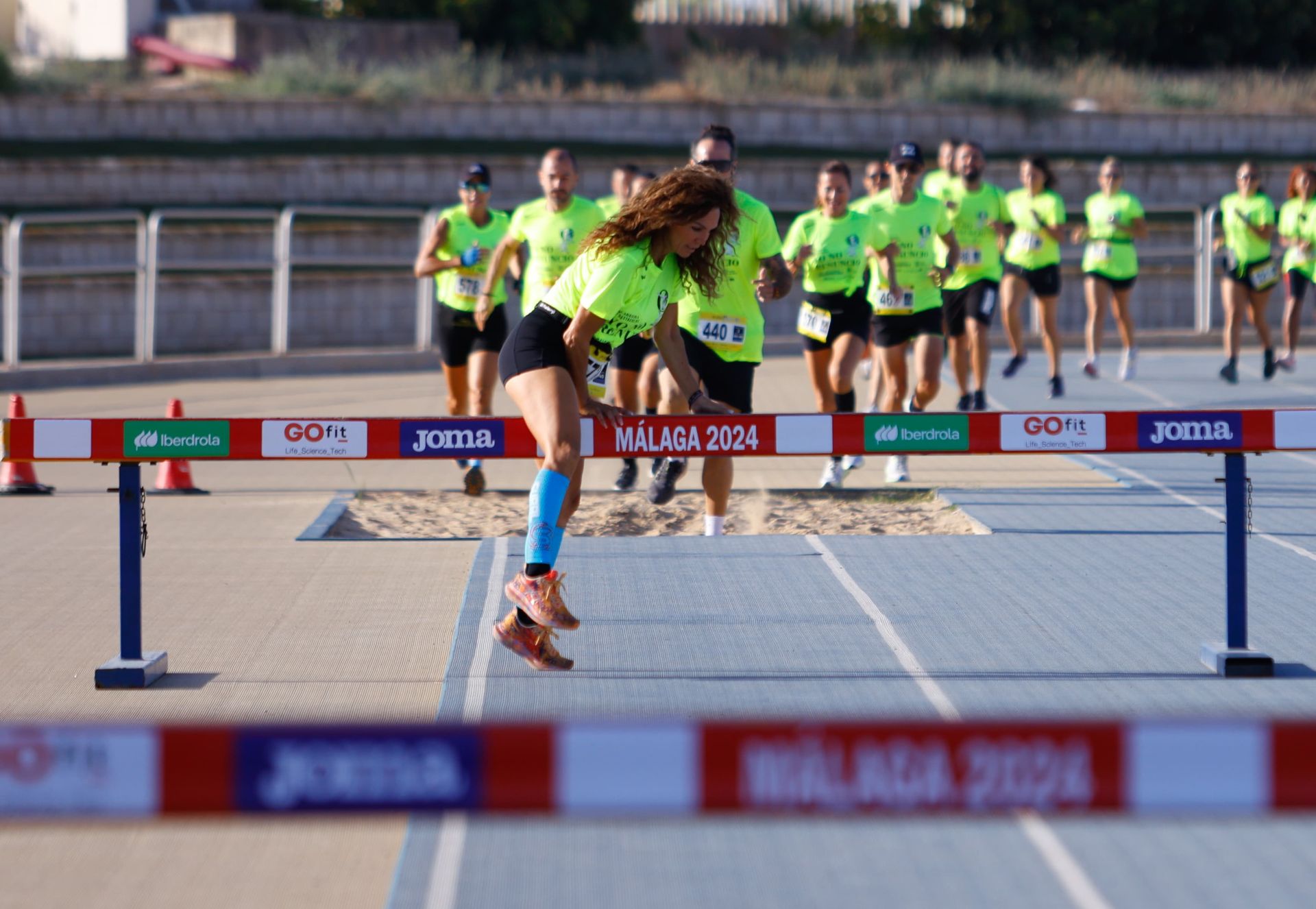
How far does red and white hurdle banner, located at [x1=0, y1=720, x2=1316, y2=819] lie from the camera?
96.0 inches

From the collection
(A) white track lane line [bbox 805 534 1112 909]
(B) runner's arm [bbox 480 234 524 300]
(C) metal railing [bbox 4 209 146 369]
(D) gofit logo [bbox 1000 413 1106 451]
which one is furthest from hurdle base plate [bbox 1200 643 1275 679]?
(C) metal railing [bbox 4 209 146 369]

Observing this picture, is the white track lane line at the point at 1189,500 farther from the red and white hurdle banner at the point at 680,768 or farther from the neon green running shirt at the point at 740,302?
the red and white hurdle banner at the point at 680,768

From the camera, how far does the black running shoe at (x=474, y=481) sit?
10367mm

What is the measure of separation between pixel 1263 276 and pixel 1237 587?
10901 millimetres

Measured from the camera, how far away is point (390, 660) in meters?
6.04

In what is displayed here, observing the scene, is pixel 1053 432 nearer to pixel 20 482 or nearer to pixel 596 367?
A: pixel 596 367

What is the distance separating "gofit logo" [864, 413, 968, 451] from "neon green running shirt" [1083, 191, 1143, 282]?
10.5 meters

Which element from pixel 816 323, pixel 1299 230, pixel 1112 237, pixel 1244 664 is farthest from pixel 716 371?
pixel 1299 230

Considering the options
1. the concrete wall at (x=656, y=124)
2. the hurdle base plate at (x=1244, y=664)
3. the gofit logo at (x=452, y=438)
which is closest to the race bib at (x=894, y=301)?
the hurdle base plate at (x=1244, y=664)

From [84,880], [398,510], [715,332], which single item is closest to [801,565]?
[715,332]

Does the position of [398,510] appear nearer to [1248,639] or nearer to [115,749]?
[1248,639]

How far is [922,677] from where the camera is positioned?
564 cm

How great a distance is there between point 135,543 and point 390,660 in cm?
104

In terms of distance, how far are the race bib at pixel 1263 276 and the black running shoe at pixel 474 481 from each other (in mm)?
8836
